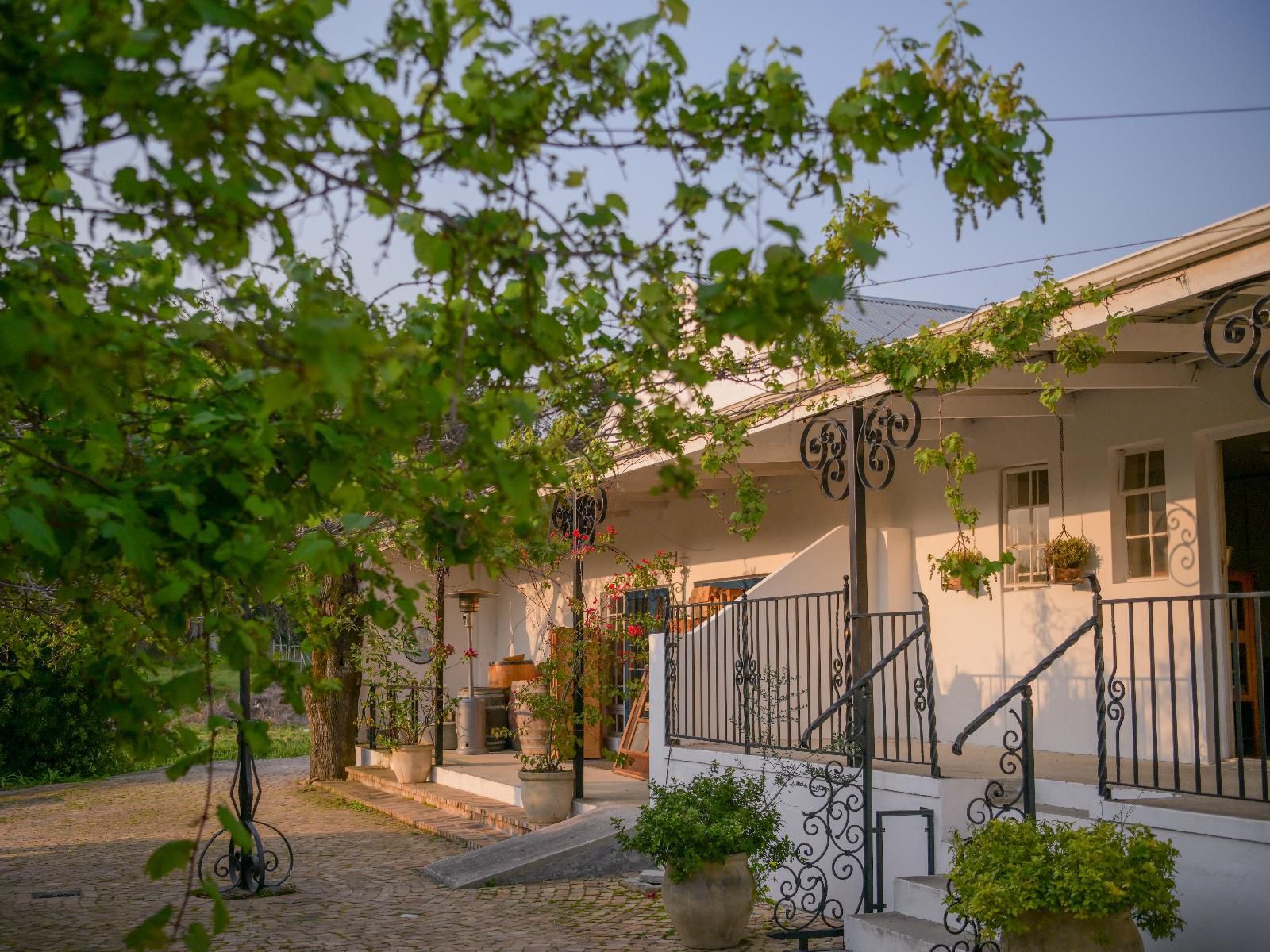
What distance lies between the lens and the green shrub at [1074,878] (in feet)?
16.2

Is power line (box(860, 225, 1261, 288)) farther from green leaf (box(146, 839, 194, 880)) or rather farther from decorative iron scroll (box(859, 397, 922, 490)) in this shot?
green leaf (box(146, 839, 194, 880))

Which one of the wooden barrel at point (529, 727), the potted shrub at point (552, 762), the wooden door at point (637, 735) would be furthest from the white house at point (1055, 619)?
the wooden barrel at point (529, 727)

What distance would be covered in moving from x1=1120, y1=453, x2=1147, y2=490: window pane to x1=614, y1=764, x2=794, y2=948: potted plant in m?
3.84

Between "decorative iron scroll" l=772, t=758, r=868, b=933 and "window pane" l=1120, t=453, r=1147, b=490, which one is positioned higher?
"window pane" l=1120, t=453, r=1147, b=490

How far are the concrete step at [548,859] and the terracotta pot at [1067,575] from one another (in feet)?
12.6

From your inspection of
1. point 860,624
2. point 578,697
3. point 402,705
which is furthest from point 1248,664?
point 402,705

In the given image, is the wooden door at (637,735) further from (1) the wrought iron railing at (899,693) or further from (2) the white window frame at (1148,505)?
(2) the white window frame at (1148,505)

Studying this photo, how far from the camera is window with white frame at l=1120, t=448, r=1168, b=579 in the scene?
8.72 m

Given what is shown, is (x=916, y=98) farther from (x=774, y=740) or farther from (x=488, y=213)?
(x=774, y=740)

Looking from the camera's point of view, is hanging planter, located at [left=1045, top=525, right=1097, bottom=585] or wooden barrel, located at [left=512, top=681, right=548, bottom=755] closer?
hanging planter, located at [left=1045, top=525, right=1097, bottom=585]

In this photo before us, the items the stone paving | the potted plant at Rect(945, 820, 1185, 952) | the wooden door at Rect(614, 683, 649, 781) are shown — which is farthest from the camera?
the wooden door at Rect(614, 683, 649, 781)

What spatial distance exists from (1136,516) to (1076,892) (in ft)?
15.3

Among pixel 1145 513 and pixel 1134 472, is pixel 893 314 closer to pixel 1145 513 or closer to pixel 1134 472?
pixel 1134 472

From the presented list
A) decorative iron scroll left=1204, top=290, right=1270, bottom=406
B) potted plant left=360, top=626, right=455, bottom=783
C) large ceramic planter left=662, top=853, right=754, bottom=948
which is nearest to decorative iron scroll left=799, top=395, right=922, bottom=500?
decorative iron scroll left=1204, top=290, right=1270, bottom=406
